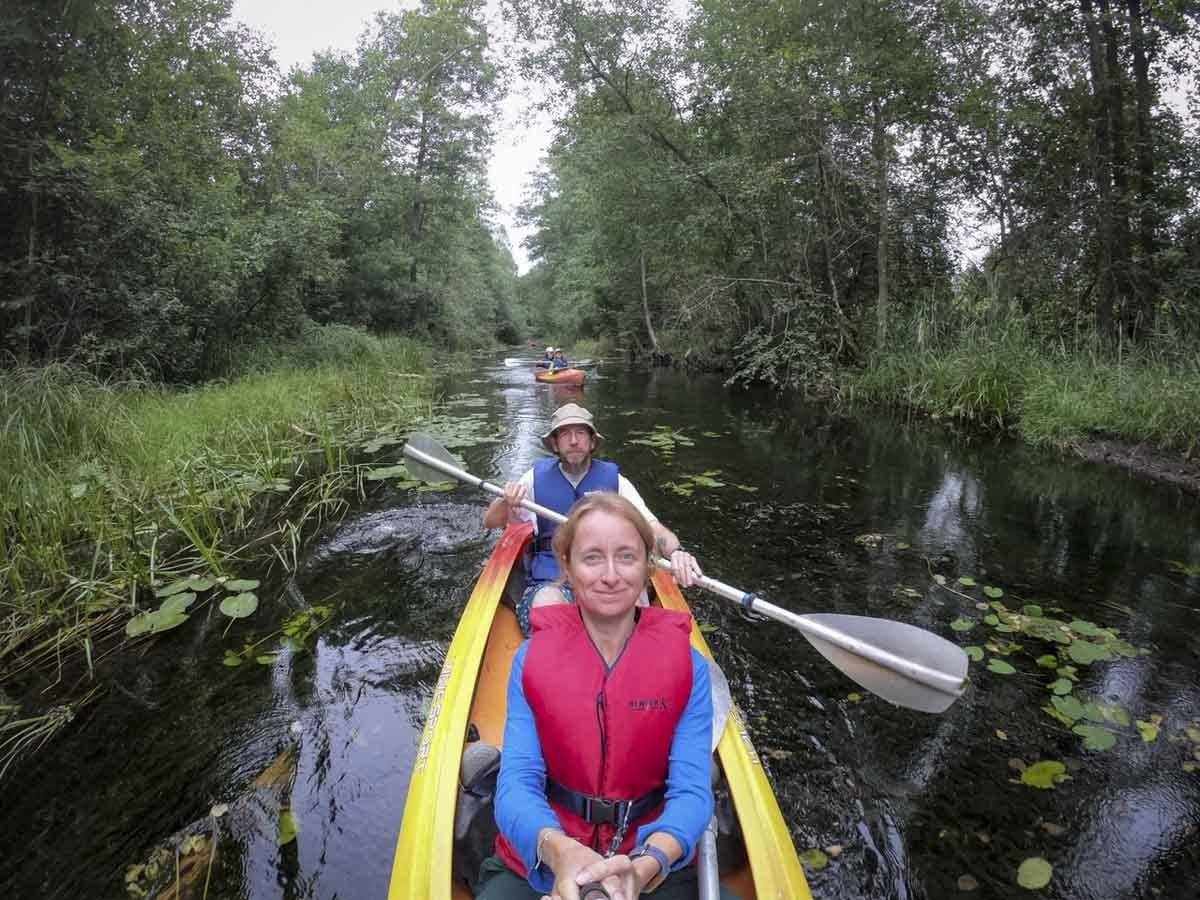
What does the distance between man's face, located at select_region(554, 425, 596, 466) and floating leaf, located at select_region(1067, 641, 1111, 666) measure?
9.12ft

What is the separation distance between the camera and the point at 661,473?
695 cm

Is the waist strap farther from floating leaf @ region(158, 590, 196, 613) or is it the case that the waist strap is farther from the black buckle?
floating leaf @ region(158, 590, 196, 613)

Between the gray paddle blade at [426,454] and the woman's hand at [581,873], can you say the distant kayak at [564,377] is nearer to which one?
the gray paddle blade at [426,454]

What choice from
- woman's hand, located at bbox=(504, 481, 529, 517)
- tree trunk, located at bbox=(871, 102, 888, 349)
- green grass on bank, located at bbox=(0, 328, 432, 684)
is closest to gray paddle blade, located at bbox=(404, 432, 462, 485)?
green grass on bank, located at bbox=(0, 328, 432, 684)

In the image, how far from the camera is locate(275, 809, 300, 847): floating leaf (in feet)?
7.29

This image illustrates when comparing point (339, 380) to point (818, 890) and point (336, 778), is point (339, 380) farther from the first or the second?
point (818, 890)

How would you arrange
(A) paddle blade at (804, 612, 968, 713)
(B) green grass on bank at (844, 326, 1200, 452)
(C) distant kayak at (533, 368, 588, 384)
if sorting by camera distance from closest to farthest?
(A) paddle blade at (804, 612, 968, 713) → (B) green grass on bank at (844, 326, 1200, 452) → (C) distant kayak at (533, 368, 588, 384)

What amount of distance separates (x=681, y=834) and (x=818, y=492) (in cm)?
542

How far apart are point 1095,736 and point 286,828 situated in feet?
10.8

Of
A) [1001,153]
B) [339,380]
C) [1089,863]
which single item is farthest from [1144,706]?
[1001,153]

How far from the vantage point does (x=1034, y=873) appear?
6.79 ft

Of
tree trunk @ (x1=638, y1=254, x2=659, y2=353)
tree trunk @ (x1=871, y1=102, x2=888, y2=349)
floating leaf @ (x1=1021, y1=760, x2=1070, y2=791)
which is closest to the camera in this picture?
Answer: floating leaf @ (x1=1021, y1=760, x2=1070, y2=791)

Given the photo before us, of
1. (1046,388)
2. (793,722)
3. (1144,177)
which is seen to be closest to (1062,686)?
(793,722)

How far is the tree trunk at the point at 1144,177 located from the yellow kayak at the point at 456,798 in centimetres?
1001
